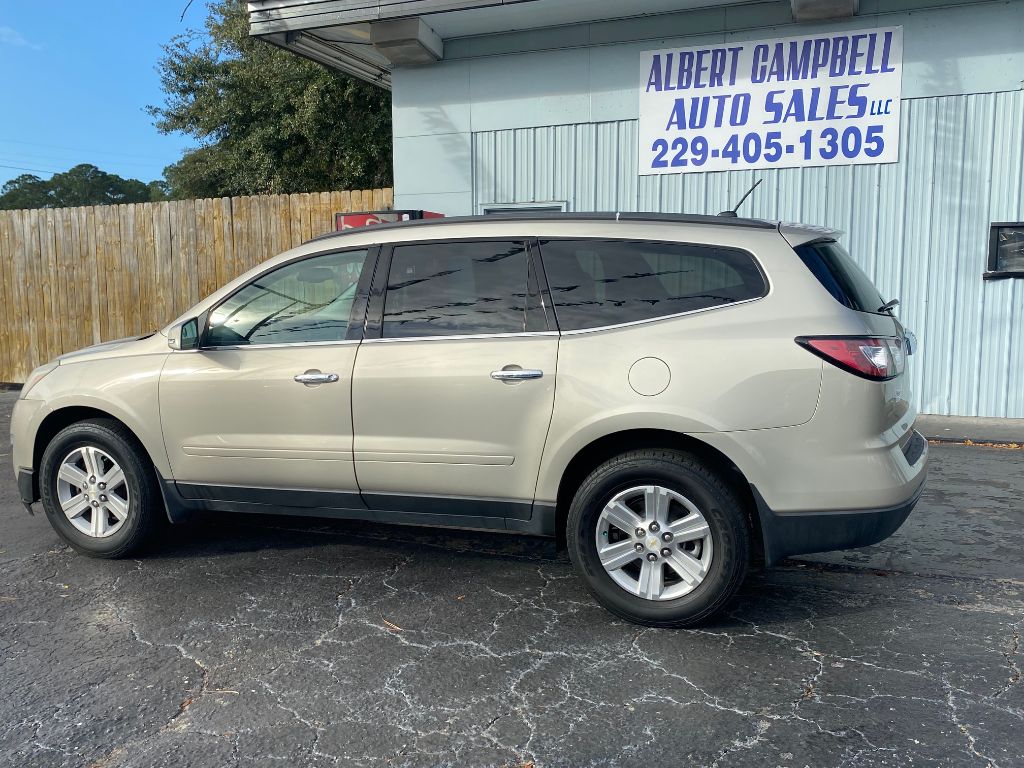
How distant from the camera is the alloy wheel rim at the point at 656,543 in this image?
375 cm

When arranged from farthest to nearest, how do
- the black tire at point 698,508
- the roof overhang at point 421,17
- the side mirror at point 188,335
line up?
the roof overhang at point 421,17
the side mirror at point 188,335
the black tire at point 698,508

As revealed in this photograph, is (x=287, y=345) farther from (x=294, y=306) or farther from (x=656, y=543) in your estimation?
(x=656, y=543)

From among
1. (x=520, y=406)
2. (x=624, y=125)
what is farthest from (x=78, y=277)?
(x=520, y=406)

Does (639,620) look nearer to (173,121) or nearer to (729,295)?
(729,295)

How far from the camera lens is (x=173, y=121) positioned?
21.5 meters

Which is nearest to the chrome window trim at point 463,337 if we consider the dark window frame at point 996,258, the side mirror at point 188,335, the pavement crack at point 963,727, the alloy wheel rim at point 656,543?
the alloy wheel rim at point 656,543

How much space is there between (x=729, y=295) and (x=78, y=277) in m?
10.3

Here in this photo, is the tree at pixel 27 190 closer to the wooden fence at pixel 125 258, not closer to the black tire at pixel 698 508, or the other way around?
the wooden fence at pixel 125 258

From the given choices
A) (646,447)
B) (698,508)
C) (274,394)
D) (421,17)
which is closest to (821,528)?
(698,508)

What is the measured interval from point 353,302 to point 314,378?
16.9 inches

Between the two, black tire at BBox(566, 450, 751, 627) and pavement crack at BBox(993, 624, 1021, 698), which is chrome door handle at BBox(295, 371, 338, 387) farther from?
pavement crack at BBox(993, 624, 1021, 698)

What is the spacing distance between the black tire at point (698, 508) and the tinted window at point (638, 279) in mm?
648

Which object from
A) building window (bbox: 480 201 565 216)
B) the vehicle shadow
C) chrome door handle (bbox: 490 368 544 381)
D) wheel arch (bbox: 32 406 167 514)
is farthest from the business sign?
wheel arch (bbox: 32 406 167 514)

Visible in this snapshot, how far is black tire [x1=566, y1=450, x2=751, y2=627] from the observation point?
367 centimetres
